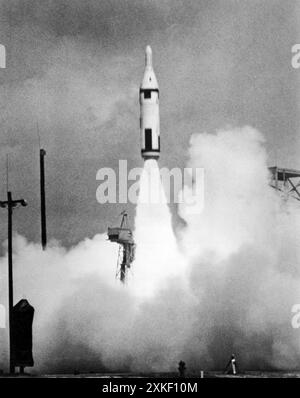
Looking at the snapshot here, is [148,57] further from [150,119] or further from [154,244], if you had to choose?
[154,244]

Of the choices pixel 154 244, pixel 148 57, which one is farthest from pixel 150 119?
pixel 154 244

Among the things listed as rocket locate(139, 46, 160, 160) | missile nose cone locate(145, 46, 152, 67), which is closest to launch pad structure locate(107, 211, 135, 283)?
rocket locate(139, 46, 160, 160)

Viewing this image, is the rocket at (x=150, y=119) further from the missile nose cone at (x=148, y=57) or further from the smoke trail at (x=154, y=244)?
the smoke trail at (x=154, y=244)

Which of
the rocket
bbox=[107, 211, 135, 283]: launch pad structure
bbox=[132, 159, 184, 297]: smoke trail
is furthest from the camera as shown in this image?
bbox=[132, 159, 184, 297]: smoke trail

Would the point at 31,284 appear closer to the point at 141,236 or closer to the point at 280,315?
the point at 141,236

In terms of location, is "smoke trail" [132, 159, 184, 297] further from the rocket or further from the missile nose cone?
the missile nose cone
